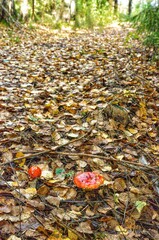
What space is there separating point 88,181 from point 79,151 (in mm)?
556

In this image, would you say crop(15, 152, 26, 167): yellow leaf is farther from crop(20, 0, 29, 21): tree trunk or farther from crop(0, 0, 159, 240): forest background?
crop(20, 0, 29, 21): tree trunk

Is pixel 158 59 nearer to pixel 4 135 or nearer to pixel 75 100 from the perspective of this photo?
pixel 75 100

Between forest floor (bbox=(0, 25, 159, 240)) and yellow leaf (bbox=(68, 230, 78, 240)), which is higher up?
forest floor (bbox=(0, 25, 159, 240))

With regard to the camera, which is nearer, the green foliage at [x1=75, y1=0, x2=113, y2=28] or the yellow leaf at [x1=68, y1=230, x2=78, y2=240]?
the yellow leaf at [x1=68, y1=230, x2=78, y2=240]

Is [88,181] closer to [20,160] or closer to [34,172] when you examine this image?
[34,172]

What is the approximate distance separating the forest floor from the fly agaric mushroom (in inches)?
3.9

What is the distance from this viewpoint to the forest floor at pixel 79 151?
1835 millimetres

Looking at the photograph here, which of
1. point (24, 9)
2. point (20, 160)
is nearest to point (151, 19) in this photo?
point (20, 160)

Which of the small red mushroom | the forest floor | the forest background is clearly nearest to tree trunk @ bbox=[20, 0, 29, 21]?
the forest background

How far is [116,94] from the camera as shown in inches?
145

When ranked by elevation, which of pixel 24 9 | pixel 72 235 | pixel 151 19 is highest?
pixel 24 9

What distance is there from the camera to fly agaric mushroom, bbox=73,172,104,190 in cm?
201

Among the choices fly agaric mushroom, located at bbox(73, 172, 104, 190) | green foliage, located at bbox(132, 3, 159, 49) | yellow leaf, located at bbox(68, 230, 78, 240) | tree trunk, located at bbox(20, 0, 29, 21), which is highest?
tree trunk, located at bbox(20, 0, 29, 21)

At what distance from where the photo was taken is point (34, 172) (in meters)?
2.14
